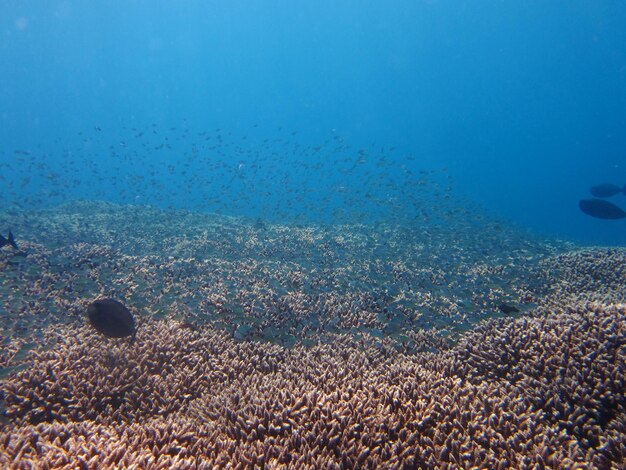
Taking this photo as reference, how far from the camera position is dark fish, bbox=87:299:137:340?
5637mm

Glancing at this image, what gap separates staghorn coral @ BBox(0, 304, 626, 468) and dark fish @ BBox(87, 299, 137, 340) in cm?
49

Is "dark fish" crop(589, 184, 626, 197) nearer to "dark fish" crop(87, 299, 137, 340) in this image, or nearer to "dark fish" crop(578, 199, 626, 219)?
"dark fish" crop(578, 199, 626, 219)

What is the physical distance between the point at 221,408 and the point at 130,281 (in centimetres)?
723

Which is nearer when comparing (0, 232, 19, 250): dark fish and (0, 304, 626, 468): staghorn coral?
(0, 304, 626, 468): staghorn coral

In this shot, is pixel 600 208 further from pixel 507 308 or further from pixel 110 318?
pixel 110 318

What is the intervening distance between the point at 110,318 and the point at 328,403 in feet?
13.3

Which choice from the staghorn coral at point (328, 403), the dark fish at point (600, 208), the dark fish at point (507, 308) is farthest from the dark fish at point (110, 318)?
the dark fish at point (600, 208)

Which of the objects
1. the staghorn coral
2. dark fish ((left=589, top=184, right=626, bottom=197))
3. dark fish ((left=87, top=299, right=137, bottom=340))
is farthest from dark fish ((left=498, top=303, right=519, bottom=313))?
dark fish ((left=589, top=184, right=626, bottom=197))

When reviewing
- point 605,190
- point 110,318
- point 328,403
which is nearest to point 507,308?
point 328,403

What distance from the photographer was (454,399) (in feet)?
14.9

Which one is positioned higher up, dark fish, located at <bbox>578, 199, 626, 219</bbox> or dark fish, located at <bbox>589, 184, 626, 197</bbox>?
dark fish, located at <bbox>589, 184, 626, 197</bbox>

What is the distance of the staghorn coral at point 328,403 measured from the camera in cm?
360

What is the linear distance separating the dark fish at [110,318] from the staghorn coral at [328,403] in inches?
19.4

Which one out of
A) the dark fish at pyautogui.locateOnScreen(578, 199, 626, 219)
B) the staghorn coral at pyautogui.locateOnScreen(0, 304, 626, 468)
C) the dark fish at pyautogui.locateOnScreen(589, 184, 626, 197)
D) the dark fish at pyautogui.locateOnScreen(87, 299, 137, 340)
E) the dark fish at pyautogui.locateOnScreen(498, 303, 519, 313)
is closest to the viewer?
the staghorn coral at pyautogui.locateOnScreen(0, 304, 626, 468)
